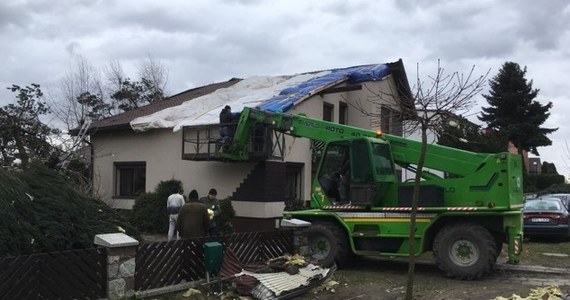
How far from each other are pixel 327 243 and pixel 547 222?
28.5 feet

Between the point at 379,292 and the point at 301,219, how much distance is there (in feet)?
11.8

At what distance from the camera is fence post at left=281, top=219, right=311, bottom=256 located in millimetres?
12062

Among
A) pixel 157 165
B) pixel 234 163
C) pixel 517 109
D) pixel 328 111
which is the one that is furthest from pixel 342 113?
pixel 517 109

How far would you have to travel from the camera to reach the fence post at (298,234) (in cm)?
1206

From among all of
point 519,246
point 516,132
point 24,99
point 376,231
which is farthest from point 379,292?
point 516,132

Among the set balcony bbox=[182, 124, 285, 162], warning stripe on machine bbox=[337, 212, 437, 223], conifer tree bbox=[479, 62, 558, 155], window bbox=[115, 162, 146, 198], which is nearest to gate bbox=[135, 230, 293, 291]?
warning stripe on machine bbox=[337, 212, 437, 223]

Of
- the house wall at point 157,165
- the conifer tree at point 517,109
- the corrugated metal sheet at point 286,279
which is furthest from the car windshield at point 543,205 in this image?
the conifer tree at point 517,109

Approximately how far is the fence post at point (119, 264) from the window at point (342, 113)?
14.7m

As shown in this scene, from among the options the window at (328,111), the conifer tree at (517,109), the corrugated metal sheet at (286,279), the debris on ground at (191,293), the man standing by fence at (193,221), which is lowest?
the debris on ground at (191,293)

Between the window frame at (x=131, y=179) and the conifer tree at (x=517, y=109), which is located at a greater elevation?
the conifer tree at (x=517, y=109)

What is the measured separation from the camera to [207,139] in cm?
1759

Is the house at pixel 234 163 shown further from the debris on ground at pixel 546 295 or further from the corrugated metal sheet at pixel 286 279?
the debris on ground at pixel 546 295

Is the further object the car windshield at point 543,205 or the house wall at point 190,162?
the house wall at point 190,162

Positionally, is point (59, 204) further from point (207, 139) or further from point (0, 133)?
point (0, 133)
